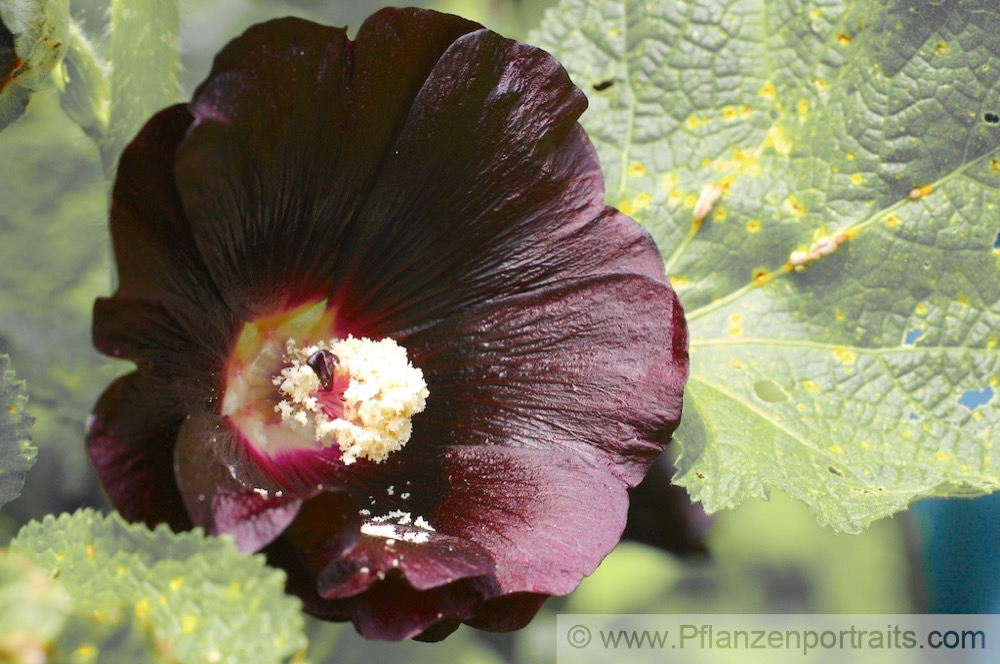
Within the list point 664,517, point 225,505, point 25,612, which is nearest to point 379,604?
point 225,505

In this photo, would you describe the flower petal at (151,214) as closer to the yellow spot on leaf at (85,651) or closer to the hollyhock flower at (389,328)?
the hollyhock flower at (389,328)

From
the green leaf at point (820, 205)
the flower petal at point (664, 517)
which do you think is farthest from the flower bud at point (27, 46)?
the flower petal at point (664, 517)

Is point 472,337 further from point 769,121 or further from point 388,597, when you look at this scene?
point 769,121

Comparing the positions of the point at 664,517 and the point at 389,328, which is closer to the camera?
the point at 389,328

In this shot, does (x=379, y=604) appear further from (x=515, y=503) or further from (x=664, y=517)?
(x=664, y=517)

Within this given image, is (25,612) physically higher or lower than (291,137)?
lower

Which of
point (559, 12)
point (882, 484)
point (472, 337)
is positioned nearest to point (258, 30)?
point (472, 337)

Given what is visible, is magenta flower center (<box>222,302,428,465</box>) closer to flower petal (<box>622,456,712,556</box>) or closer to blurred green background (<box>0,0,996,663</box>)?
blurred green background (<box>0,0,996,663</box>)

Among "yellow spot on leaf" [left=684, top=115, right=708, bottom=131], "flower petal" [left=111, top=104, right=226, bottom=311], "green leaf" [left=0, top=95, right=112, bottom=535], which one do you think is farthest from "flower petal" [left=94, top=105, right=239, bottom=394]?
"yellow spot on leaf" [left=684, top=115, right=708, bottom=131]
